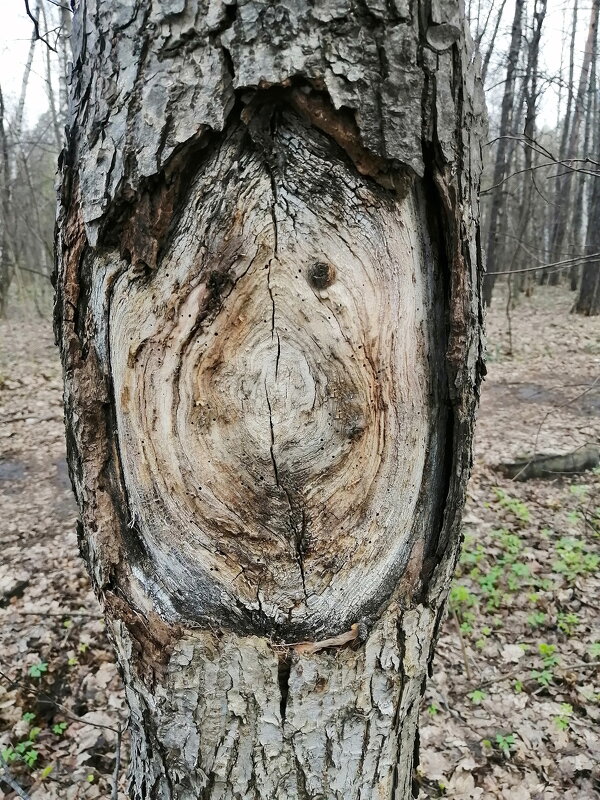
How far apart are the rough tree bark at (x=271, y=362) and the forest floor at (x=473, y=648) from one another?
4.50 ft

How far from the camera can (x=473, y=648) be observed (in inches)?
139

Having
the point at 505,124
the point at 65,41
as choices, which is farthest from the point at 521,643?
the point at 505,124

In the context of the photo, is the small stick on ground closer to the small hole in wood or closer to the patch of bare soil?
the patch of bare soil

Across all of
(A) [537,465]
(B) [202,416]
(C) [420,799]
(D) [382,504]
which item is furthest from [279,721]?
(A) [537,465]

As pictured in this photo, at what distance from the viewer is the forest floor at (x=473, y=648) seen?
2.72 m

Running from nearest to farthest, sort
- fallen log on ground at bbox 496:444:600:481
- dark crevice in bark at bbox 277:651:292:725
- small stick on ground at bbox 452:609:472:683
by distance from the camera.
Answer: dark crevice in bark at bbox 277:651:292:725 → small stick on ground at bbox 452:609:472:683 → fallen log on ground at bbox 496:444:600:481

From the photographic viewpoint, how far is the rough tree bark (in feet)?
3.19

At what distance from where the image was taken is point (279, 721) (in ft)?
3.84

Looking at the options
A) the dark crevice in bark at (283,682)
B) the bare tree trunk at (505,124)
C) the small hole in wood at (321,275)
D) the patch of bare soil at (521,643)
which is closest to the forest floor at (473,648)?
the patch of bare soil at (521,643)

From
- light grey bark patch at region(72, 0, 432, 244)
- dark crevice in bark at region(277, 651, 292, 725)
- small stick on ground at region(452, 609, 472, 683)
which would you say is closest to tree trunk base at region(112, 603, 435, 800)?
dark crevice in bark at region(277, 651, 292, 725)

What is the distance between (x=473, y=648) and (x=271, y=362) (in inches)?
128

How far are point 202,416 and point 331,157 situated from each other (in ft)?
1.89

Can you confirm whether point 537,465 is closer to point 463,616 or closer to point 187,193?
point 463,616

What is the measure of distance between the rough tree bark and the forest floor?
53.9 inches
